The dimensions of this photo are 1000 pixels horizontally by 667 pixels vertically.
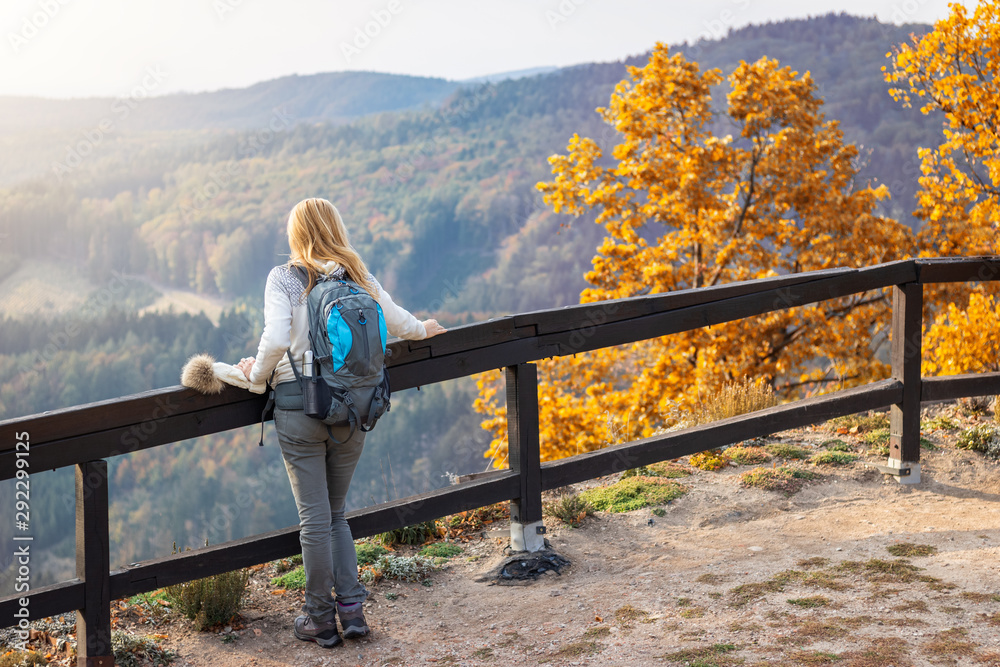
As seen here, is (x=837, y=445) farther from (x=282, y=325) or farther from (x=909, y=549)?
(x=282, y=325)

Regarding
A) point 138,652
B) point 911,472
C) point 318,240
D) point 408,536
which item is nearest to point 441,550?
point 408,536

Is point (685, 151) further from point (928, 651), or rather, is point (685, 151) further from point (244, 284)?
point (244, 284)

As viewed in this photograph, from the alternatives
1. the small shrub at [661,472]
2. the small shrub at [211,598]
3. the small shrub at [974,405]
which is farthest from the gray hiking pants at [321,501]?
the small shrub at [974,405]

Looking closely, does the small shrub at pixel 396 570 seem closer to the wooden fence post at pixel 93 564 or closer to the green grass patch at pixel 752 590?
the wooden fence post at pixel 93 564

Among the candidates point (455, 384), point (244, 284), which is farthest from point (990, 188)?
point (244, 284)

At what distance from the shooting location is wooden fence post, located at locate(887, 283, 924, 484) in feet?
15.6

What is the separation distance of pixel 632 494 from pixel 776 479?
929 mm

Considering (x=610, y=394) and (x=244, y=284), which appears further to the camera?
(x=244, y=284)

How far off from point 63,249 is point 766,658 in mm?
108034

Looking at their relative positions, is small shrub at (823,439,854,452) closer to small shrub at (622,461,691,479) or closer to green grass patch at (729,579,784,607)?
small shrub at (622,461,691,479)

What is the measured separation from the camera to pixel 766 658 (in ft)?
9.01

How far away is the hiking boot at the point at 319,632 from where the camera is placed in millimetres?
3188

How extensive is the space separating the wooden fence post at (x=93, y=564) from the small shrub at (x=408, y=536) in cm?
163

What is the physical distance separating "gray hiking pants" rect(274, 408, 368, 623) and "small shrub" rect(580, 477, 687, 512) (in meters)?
1.85
